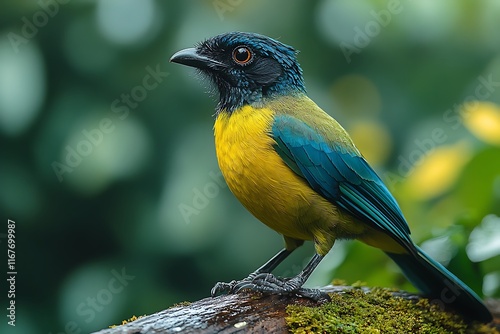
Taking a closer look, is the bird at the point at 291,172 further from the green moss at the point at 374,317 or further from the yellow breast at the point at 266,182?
the green moss at the point at 374,317

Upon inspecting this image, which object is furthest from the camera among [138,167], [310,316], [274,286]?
[138,167]

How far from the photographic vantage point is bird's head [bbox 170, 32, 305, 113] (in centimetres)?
401

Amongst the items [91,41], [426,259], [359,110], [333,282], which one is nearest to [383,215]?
[426,259]

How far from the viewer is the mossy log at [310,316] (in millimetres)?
3113

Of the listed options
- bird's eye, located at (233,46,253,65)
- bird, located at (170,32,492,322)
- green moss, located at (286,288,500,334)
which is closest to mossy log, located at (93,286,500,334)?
green moss, located at (286,288,500,334)

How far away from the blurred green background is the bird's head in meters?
0.82

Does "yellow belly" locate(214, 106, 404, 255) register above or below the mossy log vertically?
above

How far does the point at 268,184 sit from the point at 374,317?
88cm

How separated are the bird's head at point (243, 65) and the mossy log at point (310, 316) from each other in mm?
1162

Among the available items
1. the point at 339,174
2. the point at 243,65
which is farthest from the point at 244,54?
the point at 339,174

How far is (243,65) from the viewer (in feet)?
13.2

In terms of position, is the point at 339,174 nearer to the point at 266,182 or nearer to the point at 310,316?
the point at 266,182

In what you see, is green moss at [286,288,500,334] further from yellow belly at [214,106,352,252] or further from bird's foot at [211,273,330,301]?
yellow belly at [214,106,352,252]

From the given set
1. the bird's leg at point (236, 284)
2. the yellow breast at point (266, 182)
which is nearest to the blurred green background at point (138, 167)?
the bird's leg at point (236, 284)
